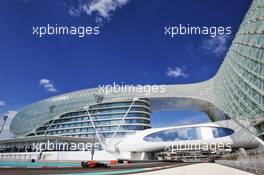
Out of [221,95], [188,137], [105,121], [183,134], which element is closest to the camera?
[188,137]

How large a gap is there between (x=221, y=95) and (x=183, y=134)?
1699 cm

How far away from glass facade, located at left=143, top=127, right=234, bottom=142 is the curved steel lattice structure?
549 cm

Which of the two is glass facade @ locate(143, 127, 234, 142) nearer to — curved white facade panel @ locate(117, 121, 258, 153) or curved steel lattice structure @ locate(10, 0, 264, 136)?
curved white facade panel @ locate(117, 121, 258, 153)

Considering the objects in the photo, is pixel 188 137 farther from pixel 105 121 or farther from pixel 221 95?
pixel 105 121

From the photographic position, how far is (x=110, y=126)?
89.4 metres

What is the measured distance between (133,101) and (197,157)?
3176 inches

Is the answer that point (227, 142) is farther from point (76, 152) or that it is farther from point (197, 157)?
point (197, 157)

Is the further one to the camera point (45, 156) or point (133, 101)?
point (133, 101)

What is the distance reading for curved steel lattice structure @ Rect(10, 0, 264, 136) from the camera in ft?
141

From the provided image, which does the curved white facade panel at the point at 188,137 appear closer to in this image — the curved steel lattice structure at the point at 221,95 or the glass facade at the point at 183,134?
the glass facade at the point at 183,134

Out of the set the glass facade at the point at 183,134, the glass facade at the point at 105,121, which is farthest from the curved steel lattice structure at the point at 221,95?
the glass facade at the point at 183,134

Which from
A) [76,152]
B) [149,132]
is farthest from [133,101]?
[76,152]

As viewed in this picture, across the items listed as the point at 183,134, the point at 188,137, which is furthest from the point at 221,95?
the point at 183,134

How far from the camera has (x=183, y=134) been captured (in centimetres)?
7331
